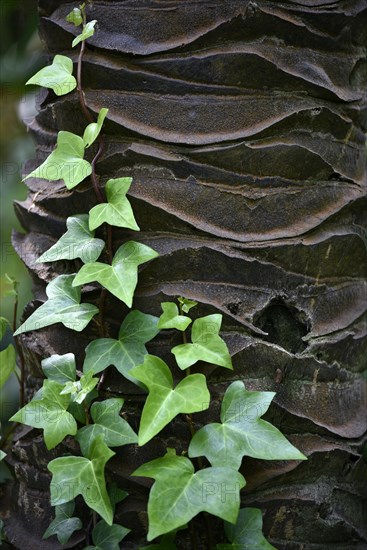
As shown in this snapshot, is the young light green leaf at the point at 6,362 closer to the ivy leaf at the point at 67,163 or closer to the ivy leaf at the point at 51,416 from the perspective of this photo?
the ivy leaf at the point at 51,416

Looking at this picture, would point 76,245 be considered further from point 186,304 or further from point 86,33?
point 86,33

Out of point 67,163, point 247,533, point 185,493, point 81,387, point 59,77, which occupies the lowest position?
point 247,533

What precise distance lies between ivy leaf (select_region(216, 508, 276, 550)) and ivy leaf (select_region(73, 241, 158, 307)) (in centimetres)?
34

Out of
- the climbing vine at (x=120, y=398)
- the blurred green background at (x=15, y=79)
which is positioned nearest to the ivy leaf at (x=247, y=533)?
the climbing vine at (x=120, y=398)

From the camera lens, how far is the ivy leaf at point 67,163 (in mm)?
971

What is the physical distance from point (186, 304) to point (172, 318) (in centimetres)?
3

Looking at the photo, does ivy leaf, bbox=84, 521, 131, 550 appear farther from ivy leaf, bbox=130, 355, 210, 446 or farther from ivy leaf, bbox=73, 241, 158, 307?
ivy leaf, bbox=73, 241, 158, 307

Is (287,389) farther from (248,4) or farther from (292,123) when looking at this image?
(248,4)

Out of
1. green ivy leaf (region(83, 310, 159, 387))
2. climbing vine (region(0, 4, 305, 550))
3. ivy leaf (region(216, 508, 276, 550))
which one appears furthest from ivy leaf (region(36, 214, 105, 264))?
ivy leaf (region(216, 508, 276, 550))

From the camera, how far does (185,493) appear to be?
2.79 feet

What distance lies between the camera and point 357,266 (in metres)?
1.10

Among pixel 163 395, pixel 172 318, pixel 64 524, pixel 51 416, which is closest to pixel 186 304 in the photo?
pixel 172 318

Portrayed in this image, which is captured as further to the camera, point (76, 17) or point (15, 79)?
point (15, 79)

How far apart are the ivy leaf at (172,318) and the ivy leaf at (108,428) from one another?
0.43ft
